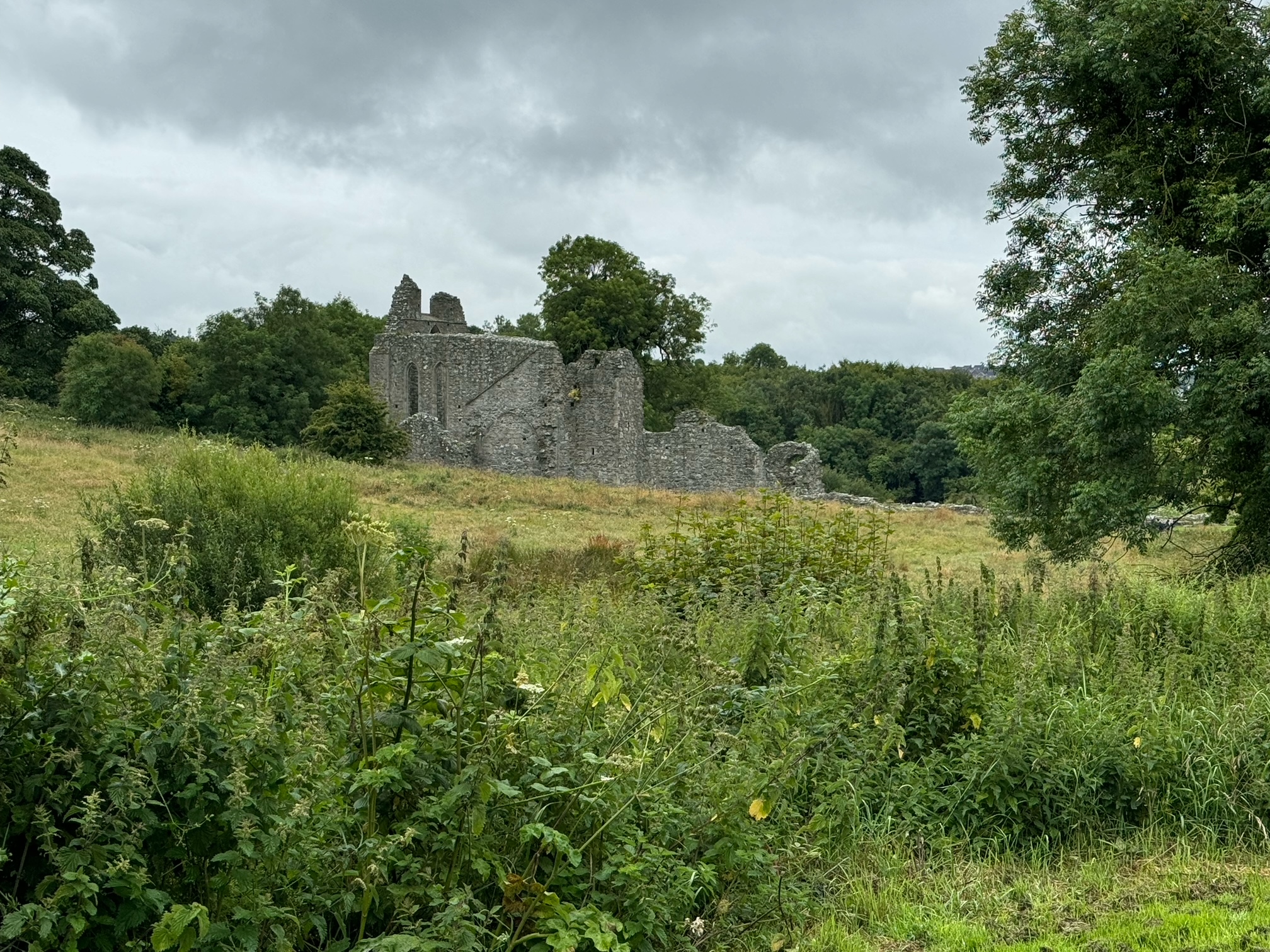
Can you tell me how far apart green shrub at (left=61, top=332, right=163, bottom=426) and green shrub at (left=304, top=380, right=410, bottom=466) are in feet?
22.1

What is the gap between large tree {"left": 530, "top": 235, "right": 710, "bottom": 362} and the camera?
45.8m

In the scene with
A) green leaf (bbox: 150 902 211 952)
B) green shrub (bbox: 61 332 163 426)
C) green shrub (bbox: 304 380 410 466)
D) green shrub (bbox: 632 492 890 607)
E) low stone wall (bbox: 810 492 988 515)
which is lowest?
low stone wall (bbox: 810 492 988 515)

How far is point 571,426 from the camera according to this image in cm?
4009

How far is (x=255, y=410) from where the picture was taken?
4031cm

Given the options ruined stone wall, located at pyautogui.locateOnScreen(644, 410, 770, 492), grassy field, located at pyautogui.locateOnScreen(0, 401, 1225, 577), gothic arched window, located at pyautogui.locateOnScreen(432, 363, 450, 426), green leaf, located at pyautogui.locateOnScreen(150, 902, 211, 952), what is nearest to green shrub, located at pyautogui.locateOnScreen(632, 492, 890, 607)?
grassy field, located at pyautogui.locateOnScreen(0, 401, 1225, 577)

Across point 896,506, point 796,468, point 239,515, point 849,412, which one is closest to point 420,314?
point 796,468

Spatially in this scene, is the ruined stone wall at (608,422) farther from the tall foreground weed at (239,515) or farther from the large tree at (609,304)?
the tall foreground weed at (239,515)

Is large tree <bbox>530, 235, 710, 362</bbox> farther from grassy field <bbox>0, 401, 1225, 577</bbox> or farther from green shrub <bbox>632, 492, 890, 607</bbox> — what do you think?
green shrub <bbox>632, 492, 890, 607</bbox>

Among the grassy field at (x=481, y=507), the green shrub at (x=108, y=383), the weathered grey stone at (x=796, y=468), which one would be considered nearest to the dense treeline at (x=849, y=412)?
the weathered grey stone at (x=796, y=468)

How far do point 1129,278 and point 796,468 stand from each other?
24341 mm

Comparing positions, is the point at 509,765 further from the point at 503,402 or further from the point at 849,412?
the point at 849,412

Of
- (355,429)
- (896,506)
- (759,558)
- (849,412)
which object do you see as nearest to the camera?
(759,558)

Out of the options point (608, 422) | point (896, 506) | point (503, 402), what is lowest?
point (896, 506)

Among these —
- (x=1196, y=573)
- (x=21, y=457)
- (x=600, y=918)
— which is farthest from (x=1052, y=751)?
(x=21, y=457)
